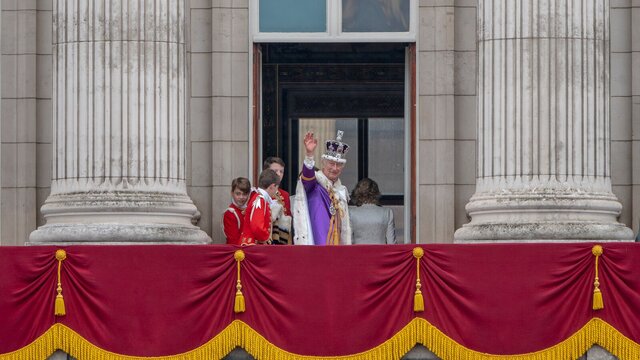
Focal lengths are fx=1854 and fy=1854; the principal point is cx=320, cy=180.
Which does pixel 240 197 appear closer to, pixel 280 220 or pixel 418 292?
pixel 280 220

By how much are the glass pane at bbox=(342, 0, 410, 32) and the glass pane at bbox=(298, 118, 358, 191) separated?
336 centimetres

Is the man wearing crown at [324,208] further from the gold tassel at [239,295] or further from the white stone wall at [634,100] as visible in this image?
the white stone wall at [634,100]

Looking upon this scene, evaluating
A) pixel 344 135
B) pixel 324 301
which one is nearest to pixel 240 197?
pixel 324 301

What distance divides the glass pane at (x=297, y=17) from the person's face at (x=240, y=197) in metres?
4.98

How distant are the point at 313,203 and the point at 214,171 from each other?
4.48 metres

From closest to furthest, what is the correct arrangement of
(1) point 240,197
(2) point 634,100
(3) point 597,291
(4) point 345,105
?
(3) point 597,291, (1) point 240,197, (2) point 634,100, (4) point 345,105

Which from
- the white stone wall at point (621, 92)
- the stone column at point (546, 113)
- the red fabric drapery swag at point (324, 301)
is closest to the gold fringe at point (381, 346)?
the red fabric drapery swag at point (324, 301)

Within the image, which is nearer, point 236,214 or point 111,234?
point 111,234

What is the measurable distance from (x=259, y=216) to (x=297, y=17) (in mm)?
6071

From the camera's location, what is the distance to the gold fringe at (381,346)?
2209 centimetres

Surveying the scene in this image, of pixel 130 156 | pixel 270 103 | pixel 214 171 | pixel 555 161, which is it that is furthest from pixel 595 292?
pixel 270 103

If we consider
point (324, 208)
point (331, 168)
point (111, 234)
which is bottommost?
point (111, 234)

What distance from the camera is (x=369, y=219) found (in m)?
24.3

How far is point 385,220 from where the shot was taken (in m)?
24.2
